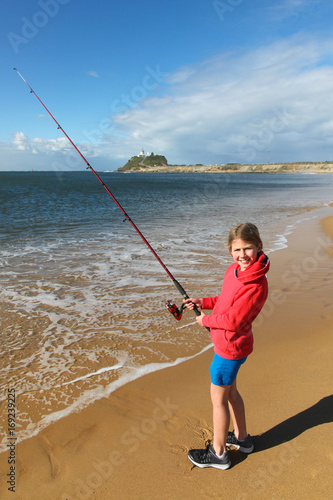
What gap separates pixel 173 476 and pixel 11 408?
1.57 m

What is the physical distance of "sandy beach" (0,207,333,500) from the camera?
1.99 metres

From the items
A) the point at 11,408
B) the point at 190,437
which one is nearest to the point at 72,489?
the point at 190,437

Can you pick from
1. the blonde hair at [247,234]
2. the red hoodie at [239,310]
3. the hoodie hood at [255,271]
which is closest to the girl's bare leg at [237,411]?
the red hoodie at [239,310]

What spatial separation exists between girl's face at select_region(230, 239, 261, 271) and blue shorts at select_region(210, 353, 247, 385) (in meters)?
0.62

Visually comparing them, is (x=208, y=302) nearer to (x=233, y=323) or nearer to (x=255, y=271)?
(x=233, y=323)

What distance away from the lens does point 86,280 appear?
5.99 metres

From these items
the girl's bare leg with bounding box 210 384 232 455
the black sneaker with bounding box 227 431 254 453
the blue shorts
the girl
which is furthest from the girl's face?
the black sneaker with bounding box 227 431 254 453

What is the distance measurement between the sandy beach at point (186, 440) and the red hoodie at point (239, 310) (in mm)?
841

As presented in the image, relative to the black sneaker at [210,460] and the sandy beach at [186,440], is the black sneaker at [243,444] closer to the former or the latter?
the sandy beach at [186,440]

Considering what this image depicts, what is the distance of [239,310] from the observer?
1.92 metres

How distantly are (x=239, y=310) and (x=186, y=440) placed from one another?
1192mm

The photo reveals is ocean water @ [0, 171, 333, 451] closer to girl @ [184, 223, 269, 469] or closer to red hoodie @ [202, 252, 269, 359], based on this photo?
girl @ [184, 223, 269, 469]

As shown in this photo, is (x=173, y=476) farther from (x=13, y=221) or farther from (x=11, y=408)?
(x=13, y=221)

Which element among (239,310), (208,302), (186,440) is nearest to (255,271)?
(239,310)
